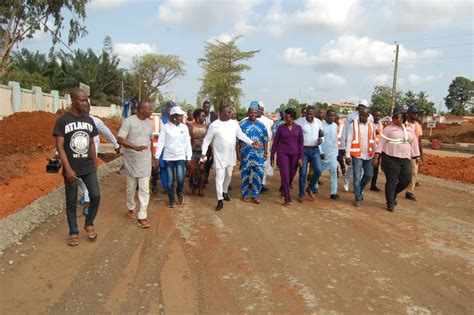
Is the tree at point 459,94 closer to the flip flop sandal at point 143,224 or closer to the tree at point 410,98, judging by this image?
the tree at point 410,98

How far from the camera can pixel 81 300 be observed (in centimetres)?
364

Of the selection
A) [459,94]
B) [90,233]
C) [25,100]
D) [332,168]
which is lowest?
[90,233]

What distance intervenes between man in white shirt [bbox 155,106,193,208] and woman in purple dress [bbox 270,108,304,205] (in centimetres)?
169

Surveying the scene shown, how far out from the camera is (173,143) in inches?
274

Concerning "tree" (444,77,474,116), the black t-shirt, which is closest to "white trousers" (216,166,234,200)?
the black t-shirt

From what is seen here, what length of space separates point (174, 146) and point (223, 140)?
0.93 meters

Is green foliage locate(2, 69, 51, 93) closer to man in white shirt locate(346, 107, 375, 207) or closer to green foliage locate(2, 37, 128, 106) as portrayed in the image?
green foliage locate(2, 37, 128, 106)

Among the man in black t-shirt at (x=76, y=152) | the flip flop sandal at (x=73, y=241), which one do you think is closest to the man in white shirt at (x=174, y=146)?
the man in black t-shirt at (x=76, y=152)

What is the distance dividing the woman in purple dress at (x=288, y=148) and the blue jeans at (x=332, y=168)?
39.7 inches

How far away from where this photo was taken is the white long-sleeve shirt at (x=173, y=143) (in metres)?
6.96

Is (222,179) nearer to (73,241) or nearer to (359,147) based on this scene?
(359,147)

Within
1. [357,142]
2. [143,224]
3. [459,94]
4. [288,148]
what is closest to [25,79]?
[288,148]

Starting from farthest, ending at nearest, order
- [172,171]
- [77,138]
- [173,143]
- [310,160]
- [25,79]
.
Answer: [25,79] → [310,160] → [172,171] → [173,143] → [77,138]

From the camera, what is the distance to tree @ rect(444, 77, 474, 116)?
230ft
